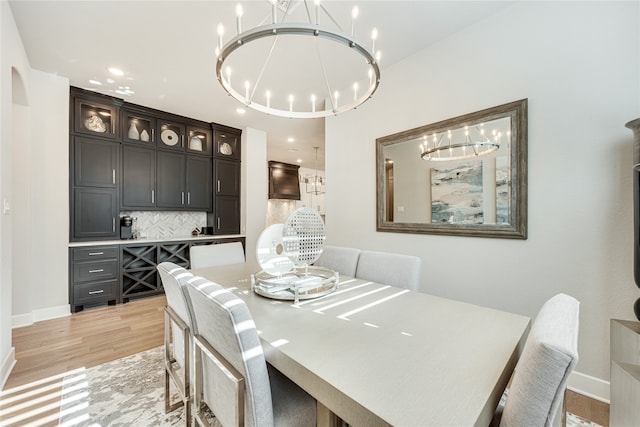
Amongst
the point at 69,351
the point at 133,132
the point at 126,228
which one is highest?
the point at 133,132

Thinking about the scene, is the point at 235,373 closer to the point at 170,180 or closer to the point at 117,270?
the point at 117,270

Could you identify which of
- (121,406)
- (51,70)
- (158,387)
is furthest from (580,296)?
(51,70)

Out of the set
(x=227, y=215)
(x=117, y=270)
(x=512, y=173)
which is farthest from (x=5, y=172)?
(x=512, y=173)

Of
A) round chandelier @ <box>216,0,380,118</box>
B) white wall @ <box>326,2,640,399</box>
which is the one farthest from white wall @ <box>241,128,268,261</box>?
white wall @ <box>326,2,640,399</box>

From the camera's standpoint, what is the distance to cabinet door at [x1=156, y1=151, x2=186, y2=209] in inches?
160

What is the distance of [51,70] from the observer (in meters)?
2.90

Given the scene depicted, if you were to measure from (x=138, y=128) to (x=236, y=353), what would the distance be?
4.29 meters

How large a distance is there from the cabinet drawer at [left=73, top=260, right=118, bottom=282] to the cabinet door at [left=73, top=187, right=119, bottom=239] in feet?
1.24

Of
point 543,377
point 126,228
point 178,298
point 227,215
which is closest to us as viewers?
point 543,377

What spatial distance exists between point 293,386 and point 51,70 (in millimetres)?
4106

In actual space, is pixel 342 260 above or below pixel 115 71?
below

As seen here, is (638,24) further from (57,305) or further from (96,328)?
(57,305)

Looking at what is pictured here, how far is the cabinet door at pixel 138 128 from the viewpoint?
3.71 metres

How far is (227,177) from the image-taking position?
4.82 metres
